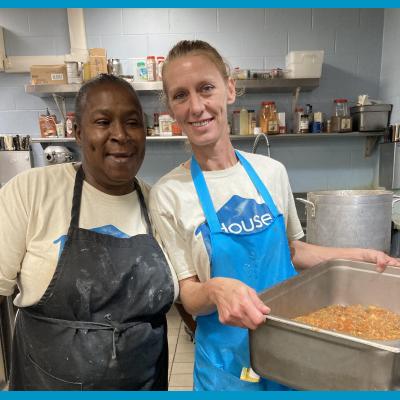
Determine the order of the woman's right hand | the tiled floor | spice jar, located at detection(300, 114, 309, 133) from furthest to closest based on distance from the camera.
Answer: spice jar, located at detection(300, 114, 309, 133), the tiled floor, the woman's right hand

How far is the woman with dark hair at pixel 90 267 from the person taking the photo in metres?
0.95

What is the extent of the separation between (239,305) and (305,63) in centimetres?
277

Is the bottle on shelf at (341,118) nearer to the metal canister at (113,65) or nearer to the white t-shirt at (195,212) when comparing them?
the metal canister at (113,65)

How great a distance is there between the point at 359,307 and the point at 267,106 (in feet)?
7.83

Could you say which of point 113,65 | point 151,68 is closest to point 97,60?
point 113,65

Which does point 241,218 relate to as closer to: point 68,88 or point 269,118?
point 269,118

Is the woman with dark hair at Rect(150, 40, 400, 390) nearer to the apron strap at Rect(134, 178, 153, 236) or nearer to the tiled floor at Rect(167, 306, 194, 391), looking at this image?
the apron strap at Rect(134, 178, 153, 236)

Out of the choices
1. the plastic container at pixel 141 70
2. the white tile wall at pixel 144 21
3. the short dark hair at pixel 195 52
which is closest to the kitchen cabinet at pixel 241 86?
the plastic container at pixel 141 70

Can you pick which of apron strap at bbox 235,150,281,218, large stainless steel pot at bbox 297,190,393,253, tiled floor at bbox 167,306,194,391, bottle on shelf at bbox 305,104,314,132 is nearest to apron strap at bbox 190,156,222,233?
apron strap at bbox 235,150,281,218

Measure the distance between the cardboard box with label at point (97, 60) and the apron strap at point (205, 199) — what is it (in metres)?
2.32

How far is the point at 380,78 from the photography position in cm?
332

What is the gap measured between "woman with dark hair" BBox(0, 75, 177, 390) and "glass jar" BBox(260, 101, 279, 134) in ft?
7.38

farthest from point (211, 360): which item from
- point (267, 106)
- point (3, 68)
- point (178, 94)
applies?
point (3, 68)

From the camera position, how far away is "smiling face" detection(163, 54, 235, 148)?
0.99 meters
